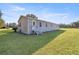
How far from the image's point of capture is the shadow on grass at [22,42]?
354cm

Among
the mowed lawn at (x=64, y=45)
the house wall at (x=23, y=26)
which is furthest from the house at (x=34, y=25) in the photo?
the mowed lawn at (x=64, y=45)

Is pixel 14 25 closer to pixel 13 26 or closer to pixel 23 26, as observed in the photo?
pixel 13 26

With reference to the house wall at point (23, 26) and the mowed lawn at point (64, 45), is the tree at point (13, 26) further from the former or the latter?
the mowed lawn at point (64, 45)

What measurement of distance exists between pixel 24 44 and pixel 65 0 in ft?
2.67

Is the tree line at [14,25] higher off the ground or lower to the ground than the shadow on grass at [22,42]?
higher

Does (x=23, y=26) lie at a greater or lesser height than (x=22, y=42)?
greater

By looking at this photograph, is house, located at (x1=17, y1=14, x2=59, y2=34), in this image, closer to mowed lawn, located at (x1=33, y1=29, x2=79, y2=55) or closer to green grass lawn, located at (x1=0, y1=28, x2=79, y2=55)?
green grass lawn, located at (x1=0, y1=28, x2=79, y2=55)

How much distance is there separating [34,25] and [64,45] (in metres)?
0.50

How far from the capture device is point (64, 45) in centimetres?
356

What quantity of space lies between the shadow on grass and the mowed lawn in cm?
6

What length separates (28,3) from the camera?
11.6ft

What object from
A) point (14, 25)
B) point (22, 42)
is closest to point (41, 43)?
point (22, 42)

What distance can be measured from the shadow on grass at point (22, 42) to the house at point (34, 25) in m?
0.07

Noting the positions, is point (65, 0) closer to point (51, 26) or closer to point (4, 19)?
point (51, 26)
